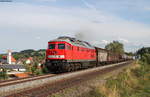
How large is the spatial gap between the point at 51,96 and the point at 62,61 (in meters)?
14.2

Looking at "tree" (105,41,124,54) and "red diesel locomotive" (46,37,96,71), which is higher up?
"tree" (105,41,124,54)

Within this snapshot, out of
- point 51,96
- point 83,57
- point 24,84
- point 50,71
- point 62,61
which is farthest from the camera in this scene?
point 83,57

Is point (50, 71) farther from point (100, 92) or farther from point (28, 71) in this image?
point (100, 92)

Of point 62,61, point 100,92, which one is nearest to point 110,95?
point 100,92

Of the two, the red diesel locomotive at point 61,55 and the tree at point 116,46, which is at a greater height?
the tree at point 116,46

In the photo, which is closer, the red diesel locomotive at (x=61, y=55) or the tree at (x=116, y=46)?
the red diesel locomotive at (x=61, y=55)

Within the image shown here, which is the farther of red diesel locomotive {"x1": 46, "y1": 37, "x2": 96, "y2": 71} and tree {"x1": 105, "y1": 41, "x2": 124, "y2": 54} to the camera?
tree {"x1": 105, "y1": 41, "x2": 124, "y2": 54}

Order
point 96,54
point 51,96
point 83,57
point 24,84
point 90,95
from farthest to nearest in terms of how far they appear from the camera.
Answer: point 96,54
point 83,57
point 24,84
point 90,95
point 51,96

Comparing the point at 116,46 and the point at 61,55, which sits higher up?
the point at 116,46

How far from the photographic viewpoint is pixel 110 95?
13.3 m

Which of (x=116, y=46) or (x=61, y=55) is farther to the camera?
(x=116, y=46)

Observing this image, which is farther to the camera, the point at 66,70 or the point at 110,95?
the point at 66,70

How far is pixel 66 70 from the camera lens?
2888 cm

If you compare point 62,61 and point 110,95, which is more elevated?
point 62,61
